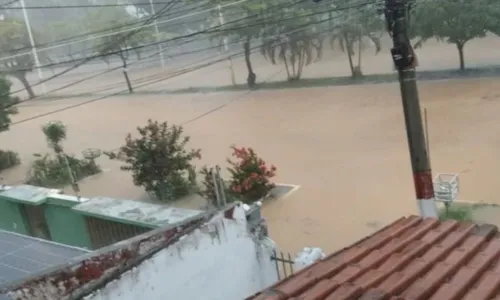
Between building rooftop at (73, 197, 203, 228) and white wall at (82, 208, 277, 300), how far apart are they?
2.57 ft

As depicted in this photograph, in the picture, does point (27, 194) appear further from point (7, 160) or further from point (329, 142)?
point (7, 160)

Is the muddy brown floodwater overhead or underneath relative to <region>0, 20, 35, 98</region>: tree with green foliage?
underneath

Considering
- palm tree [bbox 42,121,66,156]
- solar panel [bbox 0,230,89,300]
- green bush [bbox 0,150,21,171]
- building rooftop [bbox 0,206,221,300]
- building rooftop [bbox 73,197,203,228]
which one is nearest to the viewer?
building rooftop [bbox 0,206,221,300]

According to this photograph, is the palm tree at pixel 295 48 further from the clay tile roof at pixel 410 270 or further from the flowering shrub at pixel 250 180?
the clay tile roof at pixel 410 270

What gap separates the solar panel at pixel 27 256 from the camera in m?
4.08

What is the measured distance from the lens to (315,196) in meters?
10.5

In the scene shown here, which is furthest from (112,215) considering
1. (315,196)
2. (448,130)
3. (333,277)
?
(448,130)

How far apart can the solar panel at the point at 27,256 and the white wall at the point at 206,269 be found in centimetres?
74

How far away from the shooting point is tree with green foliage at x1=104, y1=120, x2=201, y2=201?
1141 centimetres

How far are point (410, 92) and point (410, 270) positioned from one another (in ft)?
9.74

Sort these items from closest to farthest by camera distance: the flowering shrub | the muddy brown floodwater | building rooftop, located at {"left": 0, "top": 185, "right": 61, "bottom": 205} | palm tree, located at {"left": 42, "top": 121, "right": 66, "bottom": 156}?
building rooftop, located at {"left": 0, "top": 185, "right": 61, "bottom": 205} → the muddy brown floodwater → the flowering shrub → palm tree, located at {"left": 42, "top": 121, "right": 66, "bottom": 156}

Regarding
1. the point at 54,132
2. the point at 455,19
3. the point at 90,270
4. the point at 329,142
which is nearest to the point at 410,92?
the point at 90,270

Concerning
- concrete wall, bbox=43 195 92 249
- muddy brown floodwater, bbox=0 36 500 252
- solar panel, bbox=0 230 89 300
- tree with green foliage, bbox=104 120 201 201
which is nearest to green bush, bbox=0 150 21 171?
muddy brown floodwater, bbox=0 36 500 252

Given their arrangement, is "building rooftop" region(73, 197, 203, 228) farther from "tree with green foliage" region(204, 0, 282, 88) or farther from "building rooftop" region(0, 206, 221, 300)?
"tree with green foliage" region(204, 0, 282, 88)
